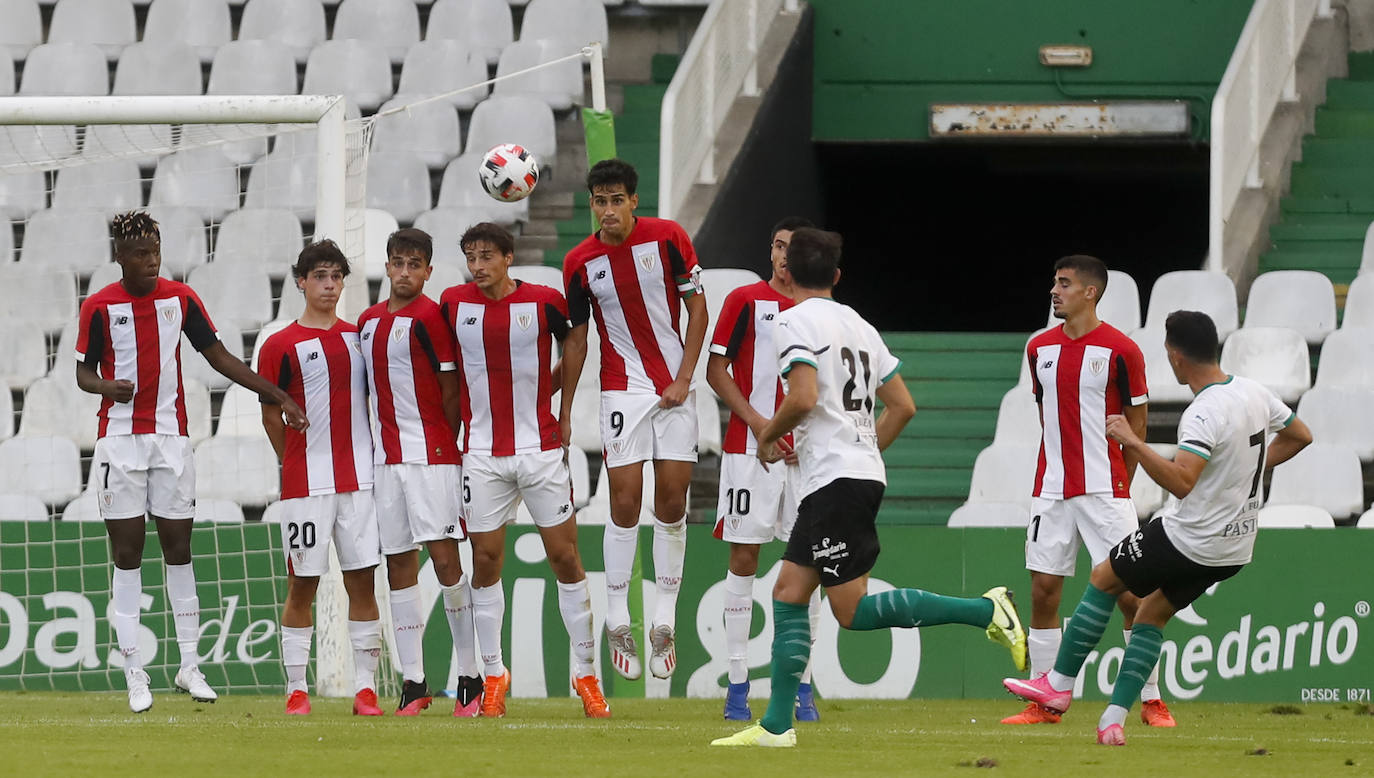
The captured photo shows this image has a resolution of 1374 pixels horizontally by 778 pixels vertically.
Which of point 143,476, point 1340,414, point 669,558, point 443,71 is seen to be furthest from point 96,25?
point 1340,414

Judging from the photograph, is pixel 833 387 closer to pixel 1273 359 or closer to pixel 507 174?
pixel 507 174

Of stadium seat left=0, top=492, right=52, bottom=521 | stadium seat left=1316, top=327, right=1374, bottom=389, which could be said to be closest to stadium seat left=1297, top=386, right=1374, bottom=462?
stadium seat left=1316, top=327, right=1374, bottom=389

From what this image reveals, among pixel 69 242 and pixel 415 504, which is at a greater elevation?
pixel 69 242

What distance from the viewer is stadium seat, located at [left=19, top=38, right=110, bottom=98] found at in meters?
15.9

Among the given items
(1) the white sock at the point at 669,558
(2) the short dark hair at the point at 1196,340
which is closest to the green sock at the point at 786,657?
(2) the short dark hair at the point at 1196,340

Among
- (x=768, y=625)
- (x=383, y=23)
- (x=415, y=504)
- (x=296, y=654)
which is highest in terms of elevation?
(x=383, y=23)

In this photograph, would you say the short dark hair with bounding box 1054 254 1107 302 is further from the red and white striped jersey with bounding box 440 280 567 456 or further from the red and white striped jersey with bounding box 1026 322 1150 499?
the red and white striped jersey with bounding box 440 280 567 456

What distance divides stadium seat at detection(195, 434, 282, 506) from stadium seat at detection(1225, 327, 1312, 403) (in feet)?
18.6

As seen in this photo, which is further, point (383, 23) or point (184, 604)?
point (383, 23)

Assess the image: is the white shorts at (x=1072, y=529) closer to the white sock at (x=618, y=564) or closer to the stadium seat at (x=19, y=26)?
the white sock at (x=618, y=564)

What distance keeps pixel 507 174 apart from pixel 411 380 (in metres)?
1.09

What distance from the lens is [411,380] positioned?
27.5 feet

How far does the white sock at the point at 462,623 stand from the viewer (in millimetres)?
8445

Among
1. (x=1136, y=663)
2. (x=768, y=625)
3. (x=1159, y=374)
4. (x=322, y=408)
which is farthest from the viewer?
(x=1159, y=374)
